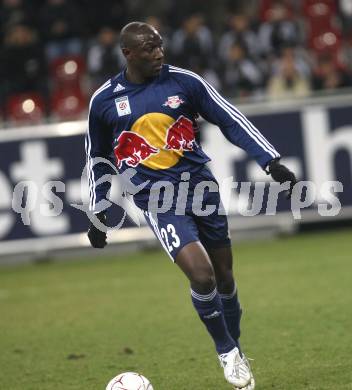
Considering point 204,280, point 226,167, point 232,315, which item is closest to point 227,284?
point 232,315

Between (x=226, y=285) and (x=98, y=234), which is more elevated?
(x=98, y=234)

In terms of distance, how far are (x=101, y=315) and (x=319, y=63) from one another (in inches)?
261

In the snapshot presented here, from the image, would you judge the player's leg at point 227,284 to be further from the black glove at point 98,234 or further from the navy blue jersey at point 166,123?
the black glove at point 98,234

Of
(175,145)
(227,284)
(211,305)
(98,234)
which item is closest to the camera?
(211,305)

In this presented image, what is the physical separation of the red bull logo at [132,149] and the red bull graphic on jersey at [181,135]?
11 cm

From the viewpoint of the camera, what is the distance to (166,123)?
227 inches

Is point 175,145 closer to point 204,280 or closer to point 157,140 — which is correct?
point 157,140

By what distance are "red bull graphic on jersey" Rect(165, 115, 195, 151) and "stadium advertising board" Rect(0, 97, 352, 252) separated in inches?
249

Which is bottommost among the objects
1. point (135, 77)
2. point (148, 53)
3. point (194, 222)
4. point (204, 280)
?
point (204, 280)

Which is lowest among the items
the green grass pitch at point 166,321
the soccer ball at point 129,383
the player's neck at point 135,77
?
the green grass pitch at point 166,321

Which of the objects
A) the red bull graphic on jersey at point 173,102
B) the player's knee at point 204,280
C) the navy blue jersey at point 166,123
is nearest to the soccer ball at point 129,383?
the player's knee at point 204,280

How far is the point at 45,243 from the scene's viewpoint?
1242cm

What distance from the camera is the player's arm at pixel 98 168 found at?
602 centimetres

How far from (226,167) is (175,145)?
6.65m
